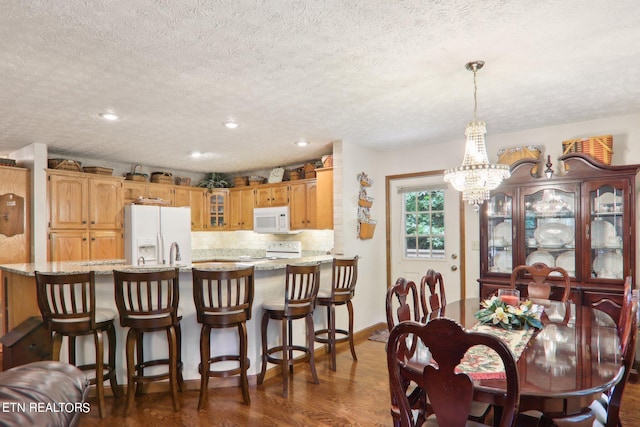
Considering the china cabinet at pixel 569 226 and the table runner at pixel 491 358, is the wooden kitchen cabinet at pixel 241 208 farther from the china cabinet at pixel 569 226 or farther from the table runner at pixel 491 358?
the table runner at pixel 491 358

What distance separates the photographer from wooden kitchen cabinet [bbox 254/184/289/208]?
6.04 metres

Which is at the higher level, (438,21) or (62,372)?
(438,21)

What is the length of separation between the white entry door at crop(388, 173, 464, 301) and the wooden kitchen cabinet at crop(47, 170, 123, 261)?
12.7 ft

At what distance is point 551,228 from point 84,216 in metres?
5.60

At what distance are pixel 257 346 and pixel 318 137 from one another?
7.85 ft

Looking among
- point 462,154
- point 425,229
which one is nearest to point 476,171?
point 462,154

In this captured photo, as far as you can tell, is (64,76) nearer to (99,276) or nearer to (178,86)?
(178,86)

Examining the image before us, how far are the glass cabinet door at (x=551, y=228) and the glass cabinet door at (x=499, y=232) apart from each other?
0.59 ft

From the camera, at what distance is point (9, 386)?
3.47 ft

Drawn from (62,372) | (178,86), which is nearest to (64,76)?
(178,86)

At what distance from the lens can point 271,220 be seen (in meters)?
6.16

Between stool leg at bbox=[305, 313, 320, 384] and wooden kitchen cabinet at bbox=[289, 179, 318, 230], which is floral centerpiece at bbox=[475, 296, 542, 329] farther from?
wooden kitchen cabinet at bbox=[289, 179, 318, 230]

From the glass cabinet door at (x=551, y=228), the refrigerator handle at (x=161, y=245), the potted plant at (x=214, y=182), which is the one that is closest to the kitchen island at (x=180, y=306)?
the refrigerator handle at (x=161, y=245)

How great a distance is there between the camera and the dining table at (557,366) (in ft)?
4.62
